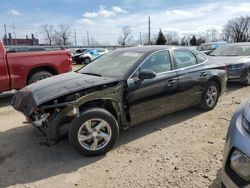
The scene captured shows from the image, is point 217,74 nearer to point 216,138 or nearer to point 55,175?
point 216,138

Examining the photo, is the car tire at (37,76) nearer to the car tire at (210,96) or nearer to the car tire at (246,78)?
the car tire at (210,96)

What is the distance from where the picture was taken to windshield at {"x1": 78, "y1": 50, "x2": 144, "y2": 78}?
4.71 metres

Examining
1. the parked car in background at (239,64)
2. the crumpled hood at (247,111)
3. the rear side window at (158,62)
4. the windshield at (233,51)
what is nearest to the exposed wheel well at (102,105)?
the rear side window at (158,62)

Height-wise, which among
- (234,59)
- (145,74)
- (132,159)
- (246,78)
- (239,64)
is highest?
(145,74)

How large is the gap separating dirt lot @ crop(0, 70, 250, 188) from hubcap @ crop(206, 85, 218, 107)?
0.66 m

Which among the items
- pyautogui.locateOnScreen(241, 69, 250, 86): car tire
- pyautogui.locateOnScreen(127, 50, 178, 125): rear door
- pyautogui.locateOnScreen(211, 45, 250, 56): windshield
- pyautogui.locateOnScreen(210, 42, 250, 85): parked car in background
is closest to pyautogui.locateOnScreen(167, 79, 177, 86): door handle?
pyautogui.locateOnScreen(127, 50, 178, 125): rear door

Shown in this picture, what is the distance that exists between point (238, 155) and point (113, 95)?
230cm

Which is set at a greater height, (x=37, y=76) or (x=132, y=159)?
(x=37, y=76)

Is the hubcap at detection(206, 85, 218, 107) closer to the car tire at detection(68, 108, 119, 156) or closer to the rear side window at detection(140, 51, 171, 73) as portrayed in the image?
the rear side window at detection(140, 51, 171, 73)

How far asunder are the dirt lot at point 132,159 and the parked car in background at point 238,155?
0.94 meters

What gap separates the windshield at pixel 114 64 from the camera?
4.71 meters

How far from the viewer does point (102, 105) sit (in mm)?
4305

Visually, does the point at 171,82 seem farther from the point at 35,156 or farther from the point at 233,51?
the point at 233,51

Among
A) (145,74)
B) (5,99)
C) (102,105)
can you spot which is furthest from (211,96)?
(5,99)
